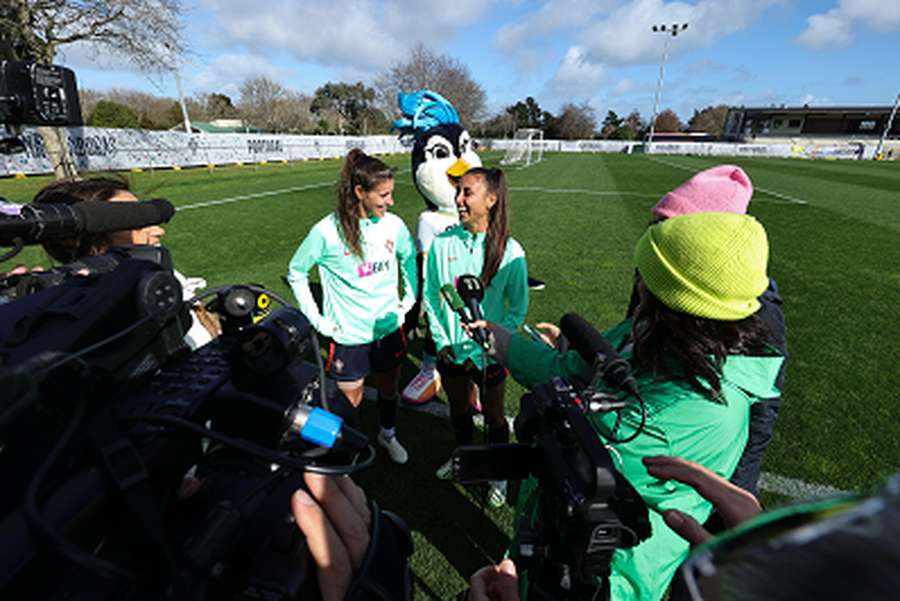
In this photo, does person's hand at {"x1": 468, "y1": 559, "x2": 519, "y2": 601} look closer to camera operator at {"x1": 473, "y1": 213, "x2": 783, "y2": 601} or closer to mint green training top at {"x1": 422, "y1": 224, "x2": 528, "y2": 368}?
camera operator at {"x1": 473, "y1": 213, "x2": 783, "y2": 601}

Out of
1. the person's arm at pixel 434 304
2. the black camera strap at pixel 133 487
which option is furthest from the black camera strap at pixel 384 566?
the person's arm at pixel 434 304

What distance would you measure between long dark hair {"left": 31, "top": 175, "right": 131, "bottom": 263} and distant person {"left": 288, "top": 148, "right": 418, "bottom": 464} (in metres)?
0.97

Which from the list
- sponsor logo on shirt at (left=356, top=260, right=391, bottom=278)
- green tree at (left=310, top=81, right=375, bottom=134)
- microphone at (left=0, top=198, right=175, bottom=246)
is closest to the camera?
microphone at (left=0, top=198, right=175, bottom=246)

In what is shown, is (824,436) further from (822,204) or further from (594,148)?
(594,148)

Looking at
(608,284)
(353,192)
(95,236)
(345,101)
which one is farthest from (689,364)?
(345,101)

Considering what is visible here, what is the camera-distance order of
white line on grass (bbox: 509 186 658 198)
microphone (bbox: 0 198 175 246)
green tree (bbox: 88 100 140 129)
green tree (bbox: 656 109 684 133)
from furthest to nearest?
green tree (bbox: 656 109 684 133) → green tree (bbox: 88 100 140 129) → white line on grass (bbox: 509 186 658 198) → microphone (bbox: 0 198 175 246)

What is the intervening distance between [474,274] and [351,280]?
810mm

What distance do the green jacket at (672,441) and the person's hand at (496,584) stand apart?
363 millimetres

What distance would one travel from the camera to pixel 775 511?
33cm

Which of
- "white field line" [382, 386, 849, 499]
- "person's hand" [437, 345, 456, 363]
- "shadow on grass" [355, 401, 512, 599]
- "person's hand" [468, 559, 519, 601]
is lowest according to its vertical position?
"shadow on grass" [355, 401, 512, 599]

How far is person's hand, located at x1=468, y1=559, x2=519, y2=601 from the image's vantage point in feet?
3.68

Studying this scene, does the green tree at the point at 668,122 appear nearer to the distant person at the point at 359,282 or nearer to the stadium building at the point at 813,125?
the stadium building at the point at 813,125

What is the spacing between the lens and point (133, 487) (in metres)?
0.60

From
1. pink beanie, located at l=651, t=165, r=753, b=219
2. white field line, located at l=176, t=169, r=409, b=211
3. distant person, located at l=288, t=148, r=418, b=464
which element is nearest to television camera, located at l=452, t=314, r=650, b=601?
pink beanie, located at l=651, t=165, r=753, b=219
